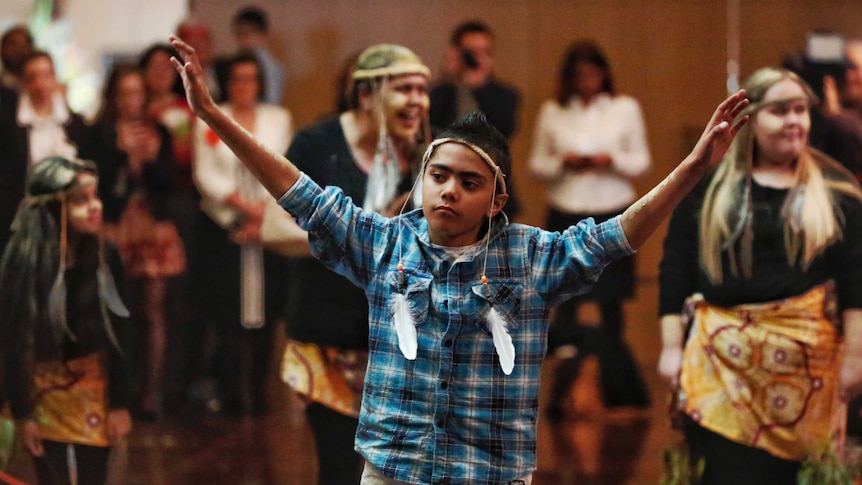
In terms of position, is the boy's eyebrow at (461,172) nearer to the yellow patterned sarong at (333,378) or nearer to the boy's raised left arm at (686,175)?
the boy's raised left arm at (686,175)

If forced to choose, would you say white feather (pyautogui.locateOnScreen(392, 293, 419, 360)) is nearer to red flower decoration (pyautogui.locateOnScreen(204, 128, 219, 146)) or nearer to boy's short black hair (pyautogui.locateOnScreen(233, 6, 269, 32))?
red flower decoration (pyautogui.locateOnScreen(204, 128, 219, 146))

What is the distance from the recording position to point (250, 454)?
598 centimetres

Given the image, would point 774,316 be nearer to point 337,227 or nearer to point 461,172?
point 461,172

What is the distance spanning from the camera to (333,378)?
164 inches

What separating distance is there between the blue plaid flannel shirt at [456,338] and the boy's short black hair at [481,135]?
168 mm

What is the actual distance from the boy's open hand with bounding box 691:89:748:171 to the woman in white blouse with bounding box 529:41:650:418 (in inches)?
157

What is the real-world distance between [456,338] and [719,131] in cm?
71

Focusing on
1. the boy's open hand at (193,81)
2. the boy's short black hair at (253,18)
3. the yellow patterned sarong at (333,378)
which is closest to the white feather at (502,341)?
the boy's open hand at (193,81)

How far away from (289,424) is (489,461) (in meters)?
4.02

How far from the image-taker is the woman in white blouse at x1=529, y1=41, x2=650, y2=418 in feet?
22.5

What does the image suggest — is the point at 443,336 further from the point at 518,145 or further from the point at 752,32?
the point at 752,32

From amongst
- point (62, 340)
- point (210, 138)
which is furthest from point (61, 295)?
point (210, 138)

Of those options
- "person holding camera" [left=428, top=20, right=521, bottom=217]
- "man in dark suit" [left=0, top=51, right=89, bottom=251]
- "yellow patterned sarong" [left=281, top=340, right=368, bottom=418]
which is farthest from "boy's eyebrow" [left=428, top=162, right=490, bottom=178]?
"person holding camera" [left=428, top=20, right=521, bottom=217]

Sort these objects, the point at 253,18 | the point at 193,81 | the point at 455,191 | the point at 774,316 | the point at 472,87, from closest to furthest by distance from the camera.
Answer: the point at 193,81, the point at 455,191, the point at 774,316, the point at 472,87, the point at 253,18
